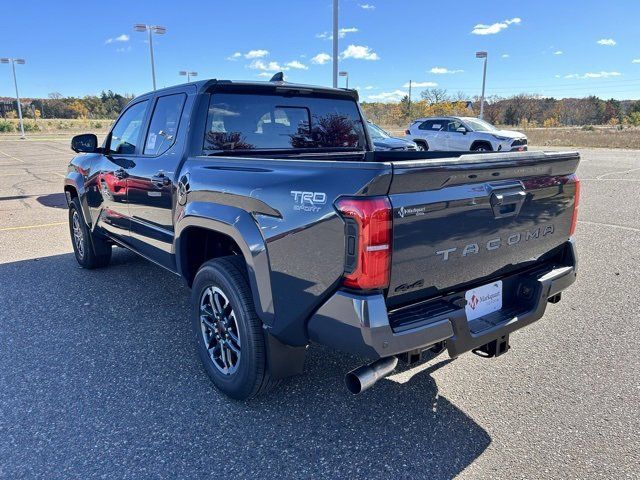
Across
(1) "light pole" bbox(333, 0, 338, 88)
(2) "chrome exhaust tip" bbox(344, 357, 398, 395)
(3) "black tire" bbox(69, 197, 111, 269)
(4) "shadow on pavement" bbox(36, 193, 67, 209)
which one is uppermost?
(1) "light pole" bbox(333, 0, 338, 88)

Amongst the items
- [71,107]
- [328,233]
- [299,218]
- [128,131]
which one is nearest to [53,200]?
[128,131]

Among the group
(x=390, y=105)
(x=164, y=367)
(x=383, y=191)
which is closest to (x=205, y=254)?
(x=164, y=367)

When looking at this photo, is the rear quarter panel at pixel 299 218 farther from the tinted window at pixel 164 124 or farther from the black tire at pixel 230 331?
the tinted window at pixel 164 124

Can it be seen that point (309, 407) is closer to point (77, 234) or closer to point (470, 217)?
point (470, 217)

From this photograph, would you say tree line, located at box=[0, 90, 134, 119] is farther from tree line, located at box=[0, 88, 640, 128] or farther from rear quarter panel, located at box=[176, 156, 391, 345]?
rear quarter panel, located at box=[176, 156, 391, 345]

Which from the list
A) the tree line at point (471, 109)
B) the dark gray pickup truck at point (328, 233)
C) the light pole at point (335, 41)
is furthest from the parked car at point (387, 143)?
the tree line at point (471, 109)

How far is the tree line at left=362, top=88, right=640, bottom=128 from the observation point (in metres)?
73.2

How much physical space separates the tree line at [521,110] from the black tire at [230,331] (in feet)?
235

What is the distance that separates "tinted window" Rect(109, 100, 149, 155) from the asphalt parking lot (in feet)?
4.81

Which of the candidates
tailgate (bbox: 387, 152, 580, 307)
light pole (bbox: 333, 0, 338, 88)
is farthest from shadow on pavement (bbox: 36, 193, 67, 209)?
tailgate (bbox: 387, 152, 580, 307)

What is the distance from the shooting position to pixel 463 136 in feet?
60.1

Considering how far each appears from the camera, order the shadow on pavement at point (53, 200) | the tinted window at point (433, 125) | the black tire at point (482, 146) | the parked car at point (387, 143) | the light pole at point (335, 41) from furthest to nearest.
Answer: the tinted window at point (433, 125), the black tire at point (482, 146), the light pole at point (335, 41), the parked car at point (387, 143), the shadow on pavement at point (53, 200)

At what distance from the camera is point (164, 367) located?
3.33 meters

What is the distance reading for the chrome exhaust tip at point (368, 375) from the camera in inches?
86.2
